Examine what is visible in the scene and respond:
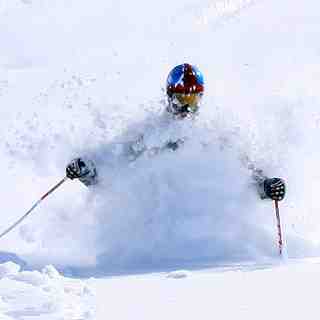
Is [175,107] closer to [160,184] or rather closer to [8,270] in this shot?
[160,184]

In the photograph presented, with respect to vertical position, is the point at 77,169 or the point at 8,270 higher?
the point at 77,169

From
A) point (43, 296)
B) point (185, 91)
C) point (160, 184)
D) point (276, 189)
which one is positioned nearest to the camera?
point (43, 296)

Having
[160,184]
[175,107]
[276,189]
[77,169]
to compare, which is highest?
[175,107]

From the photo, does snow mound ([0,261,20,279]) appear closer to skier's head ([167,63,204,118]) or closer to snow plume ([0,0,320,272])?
snow plume ([0,0,320,272])

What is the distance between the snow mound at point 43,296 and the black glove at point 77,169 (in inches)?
70.8

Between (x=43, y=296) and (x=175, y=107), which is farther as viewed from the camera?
(x=175, y=107)

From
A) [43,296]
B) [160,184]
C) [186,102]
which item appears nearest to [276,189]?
[160,184]

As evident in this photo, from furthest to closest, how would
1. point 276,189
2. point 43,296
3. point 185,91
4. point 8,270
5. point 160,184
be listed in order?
point 185,91 → point 160,184 → point 276,189 → point 8,270 → point 43,296

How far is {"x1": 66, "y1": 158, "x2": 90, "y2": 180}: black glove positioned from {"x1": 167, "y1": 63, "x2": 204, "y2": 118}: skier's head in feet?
3.24

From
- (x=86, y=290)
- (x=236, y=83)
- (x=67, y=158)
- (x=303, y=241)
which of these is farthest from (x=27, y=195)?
(x=236, y=83)

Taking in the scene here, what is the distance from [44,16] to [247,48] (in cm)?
705

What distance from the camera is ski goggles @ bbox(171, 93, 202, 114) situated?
277 inches

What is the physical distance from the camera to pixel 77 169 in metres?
6.70

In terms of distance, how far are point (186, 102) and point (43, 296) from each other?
10.5ft
